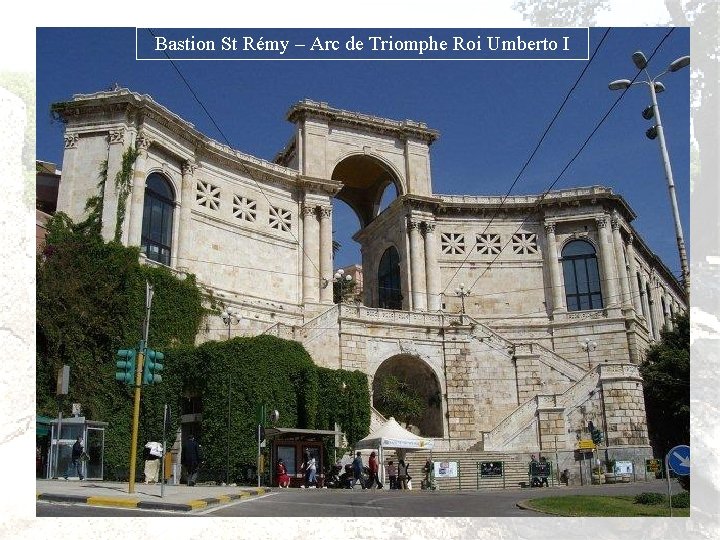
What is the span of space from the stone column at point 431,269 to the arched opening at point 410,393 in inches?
239

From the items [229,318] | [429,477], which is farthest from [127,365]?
[229,318]

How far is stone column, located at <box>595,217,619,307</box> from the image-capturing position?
1758 inches

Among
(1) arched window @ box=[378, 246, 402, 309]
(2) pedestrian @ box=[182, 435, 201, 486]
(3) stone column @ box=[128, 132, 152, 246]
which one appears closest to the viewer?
(2) pedestrian @ box=[182, 435, 201, 486]

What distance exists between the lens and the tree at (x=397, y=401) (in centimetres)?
3609

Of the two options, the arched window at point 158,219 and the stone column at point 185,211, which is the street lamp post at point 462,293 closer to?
the stone column at point 185,211

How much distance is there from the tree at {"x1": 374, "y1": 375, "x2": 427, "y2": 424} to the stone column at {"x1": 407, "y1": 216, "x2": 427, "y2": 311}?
7478 mm

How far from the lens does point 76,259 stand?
29.2 m

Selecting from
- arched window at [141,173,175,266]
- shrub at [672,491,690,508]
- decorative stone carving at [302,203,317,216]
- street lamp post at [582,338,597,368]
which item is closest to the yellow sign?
street lamp post at [582,338,597,368]

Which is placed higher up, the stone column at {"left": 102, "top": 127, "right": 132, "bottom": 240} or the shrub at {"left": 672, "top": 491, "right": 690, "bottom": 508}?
the stone column at {"left": 102, "top": 127, "right": 132, "bottom": 240}

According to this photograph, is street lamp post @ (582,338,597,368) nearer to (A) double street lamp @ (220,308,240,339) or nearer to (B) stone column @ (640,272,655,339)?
(B) stone column @ (640,272,655,339)

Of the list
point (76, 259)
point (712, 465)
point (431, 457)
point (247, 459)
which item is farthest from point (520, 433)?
point (76, 259)

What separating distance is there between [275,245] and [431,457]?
54.3ft

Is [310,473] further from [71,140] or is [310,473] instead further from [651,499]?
[71,140]

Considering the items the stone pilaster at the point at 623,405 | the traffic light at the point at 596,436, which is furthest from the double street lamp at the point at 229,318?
the stone pilaster at the point at 623,405
